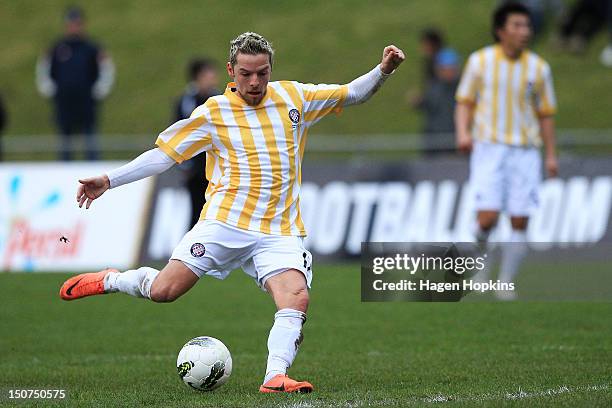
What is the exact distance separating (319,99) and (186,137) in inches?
31.2

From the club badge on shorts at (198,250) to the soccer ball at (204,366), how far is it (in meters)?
0.50

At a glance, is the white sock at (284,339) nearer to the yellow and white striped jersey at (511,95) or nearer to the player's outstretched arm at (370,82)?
the player's outstretched arm at (370,82)

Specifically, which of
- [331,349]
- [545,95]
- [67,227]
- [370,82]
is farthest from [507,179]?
[67,227]

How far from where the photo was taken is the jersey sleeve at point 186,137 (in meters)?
6.99

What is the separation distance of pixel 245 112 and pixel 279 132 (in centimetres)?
22

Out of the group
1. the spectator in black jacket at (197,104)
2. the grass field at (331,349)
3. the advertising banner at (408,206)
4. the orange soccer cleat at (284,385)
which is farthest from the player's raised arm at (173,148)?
the advertising banner at (408,206)

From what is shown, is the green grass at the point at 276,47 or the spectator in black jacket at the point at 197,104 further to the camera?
the green grass at the point at 276,47

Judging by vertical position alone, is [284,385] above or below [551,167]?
below

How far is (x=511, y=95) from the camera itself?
11.2 metres

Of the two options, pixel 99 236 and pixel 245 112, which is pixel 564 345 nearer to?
pixel 245 112

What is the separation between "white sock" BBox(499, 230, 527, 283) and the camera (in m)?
11.4

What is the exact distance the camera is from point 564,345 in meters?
8.37

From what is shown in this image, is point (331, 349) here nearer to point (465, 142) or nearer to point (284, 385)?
point (284, 385)

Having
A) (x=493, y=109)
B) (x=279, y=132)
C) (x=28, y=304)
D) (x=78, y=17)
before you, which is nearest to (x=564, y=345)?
(x=279, y=132)
